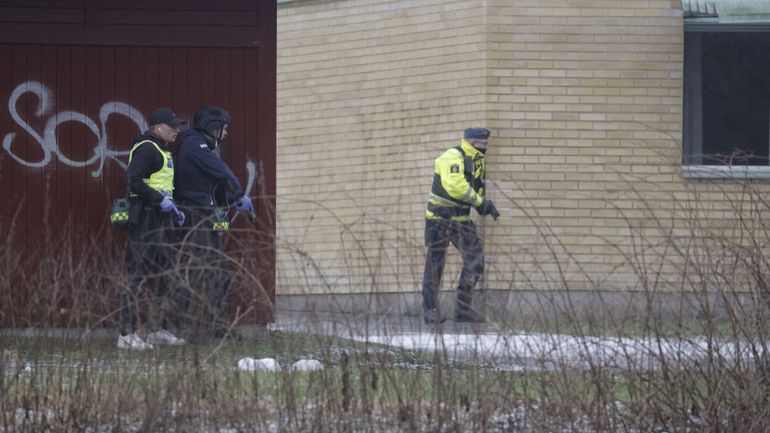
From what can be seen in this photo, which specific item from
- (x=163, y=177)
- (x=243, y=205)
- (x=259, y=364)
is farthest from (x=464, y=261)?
(x=163, y=177)

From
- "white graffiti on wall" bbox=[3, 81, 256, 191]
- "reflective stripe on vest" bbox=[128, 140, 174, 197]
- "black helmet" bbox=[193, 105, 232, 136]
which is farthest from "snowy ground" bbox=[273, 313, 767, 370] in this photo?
"white graffiti on wall" bbox=[3, 81, 256, 191]

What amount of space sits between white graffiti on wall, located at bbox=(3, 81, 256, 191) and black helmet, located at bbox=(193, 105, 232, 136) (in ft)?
2.23

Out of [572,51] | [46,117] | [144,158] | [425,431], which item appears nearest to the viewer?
[425,431]

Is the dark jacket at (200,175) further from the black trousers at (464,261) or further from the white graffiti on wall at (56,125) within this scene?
the black trousers at (464,261)

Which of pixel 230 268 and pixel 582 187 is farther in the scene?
pixel 582 187

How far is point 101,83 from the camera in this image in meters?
11.5

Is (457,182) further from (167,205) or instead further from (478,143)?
(167,205)

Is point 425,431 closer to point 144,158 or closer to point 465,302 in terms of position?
point 465,302

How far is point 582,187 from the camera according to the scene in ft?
46.0

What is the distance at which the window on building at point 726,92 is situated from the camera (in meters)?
14.2

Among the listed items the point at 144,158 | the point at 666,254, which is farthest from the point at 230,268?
the point at 144,158

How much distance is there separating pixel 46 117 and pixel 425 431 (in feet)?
18.3

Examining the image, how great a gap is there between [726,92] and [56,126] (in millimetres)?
6465

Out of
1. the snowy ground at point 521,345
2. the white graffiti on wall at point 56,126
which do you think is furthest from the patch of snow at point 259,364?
the white graffiti on wall at point 56,126
